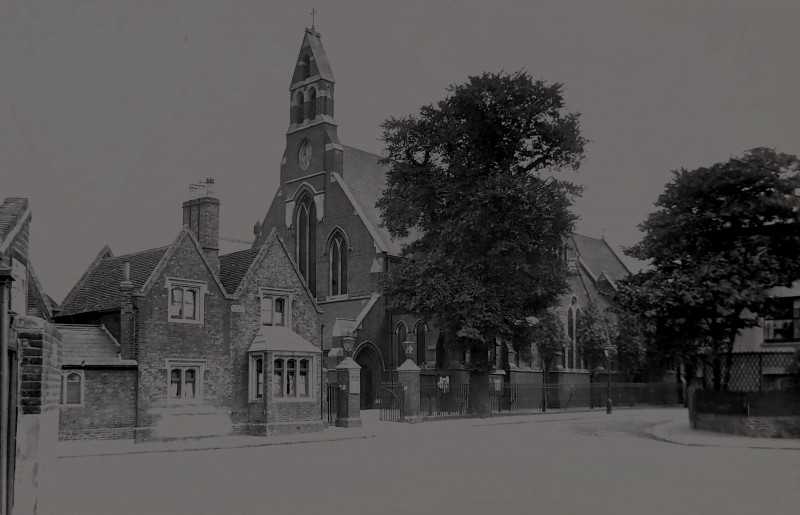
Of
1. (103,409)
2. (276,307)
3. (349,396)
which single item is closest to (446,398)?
(349,396)

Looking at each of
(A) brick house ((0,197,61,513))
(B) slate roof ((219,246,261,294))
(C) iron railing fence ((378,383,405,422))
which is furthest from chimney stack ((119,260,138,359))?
(A) brick house ((0,197,61,513))

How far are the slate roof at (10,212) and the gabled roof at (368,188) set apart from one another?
36.0m

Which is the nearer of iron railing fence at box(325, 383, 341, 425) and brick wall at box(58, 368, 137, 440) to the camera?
brick wall at box(58, 368, 137, 440)

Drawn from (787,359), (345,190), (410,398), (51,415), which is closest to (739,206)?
(787,359)

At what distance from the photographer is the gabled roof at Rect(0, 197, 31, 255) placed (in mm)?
8792

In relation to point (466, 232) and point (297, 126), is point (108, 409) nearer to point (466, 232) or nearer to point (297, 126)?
point (466, 232)

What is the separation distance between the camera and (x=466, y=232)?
35.8 metres

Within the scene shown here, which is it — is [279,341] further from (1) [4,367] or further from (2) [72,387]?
(1) [4,367]

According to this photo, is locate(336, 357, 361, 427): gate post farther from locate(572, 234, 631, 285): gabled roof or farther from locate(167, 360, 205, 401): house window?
locate(572, 234, 631, 285): gabled roof

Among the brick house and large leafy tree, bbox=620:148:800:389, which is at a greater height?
large leafy tree, bbox=620:148:800:389

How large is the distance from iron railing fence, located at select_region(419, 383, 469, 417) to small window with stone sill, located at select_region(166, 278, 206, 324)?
14.9 meters

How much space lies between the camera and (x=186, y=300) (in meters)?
27.7

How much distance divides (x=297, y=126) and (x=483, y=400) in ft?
72.2

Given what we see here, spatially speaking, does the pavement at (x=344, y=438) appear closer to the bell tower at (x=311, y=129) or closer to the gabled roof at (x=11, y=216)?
the gabled roof at (x=11, y=216)
